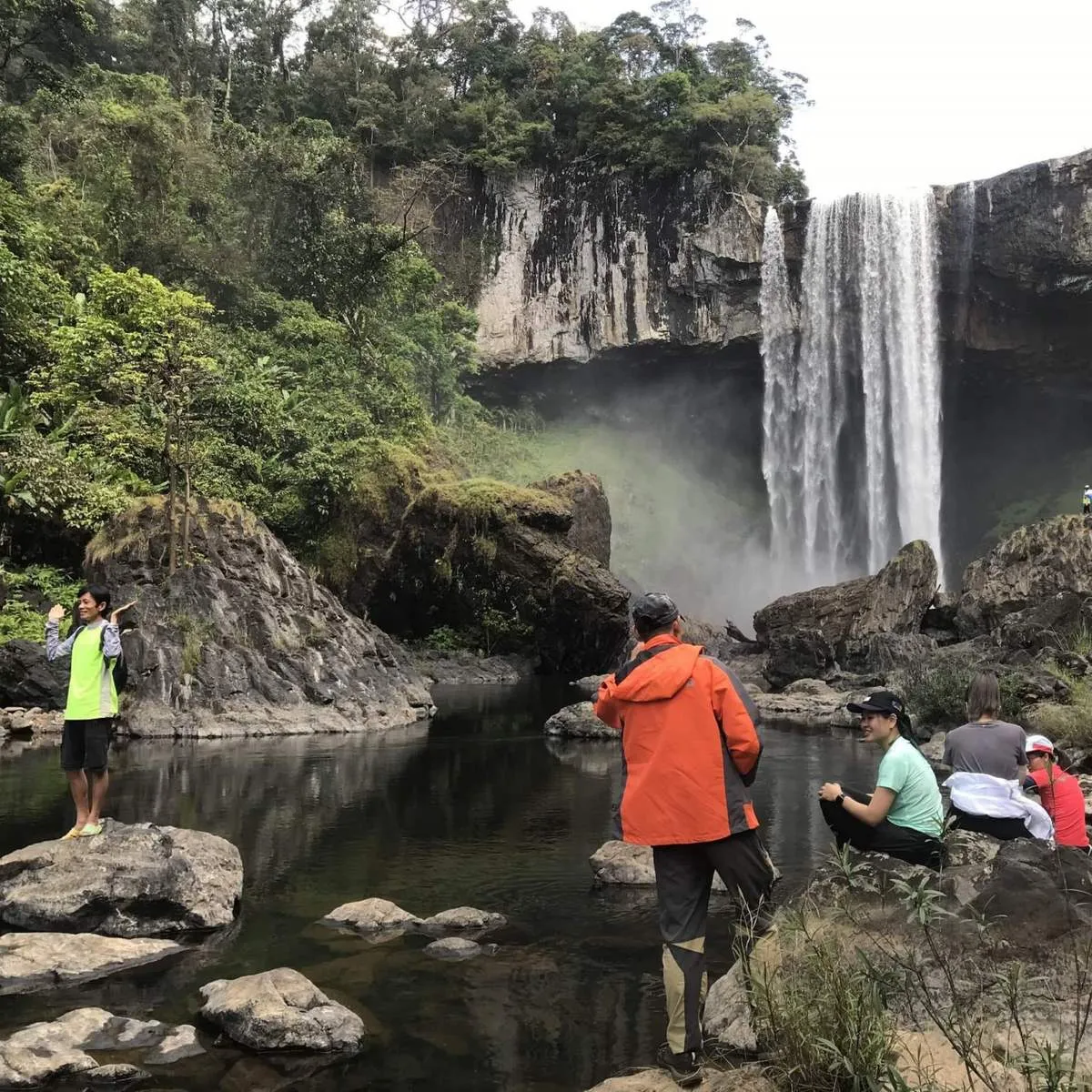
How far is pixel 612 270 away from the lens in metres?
41.9

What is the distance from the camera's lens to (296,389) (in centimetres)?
2562

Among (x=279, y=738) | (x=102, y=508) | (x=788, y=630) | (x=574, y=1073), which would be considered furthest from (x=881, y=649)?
(x=574, y=1073)

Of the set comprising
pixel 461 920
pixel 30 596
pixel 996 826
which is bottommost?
pixel 461 920

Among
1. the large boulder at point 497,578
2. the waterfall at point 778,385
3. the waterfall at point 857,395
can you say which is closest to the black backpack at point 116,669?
the large boulder at point 497,578

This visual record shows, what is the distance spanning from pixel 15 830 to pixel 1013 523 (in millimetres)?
41342

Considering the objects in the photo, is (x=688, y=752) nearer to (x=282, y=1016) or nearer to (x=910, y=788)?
(x=910, y=788)

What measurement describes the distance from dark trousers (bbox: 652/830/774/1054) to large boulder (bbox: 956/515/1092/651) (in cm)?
1940

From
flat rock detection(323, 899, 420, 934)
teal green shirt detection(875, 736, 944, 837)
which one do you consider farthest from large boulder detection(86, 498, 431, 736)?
teal green shirt detection(875, 736, 944, 837)

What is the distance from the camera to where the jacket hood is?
12.2 feet

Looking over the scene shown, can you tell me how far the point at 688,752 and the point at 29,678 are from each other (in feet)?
46.5

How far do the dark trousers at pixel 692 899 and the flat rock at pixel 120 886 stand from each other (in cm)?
318

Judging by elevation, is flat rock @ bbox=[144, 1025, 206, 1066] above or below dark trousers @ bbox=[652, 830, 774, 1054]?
below

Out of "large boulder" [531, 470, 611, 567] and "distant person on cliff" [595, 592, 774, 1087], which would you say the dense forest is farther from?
"distant person on cliff" [595, 592, 774, 1087]

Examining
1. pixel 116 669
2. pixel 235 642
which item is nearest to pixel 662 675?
pixel 116 669
